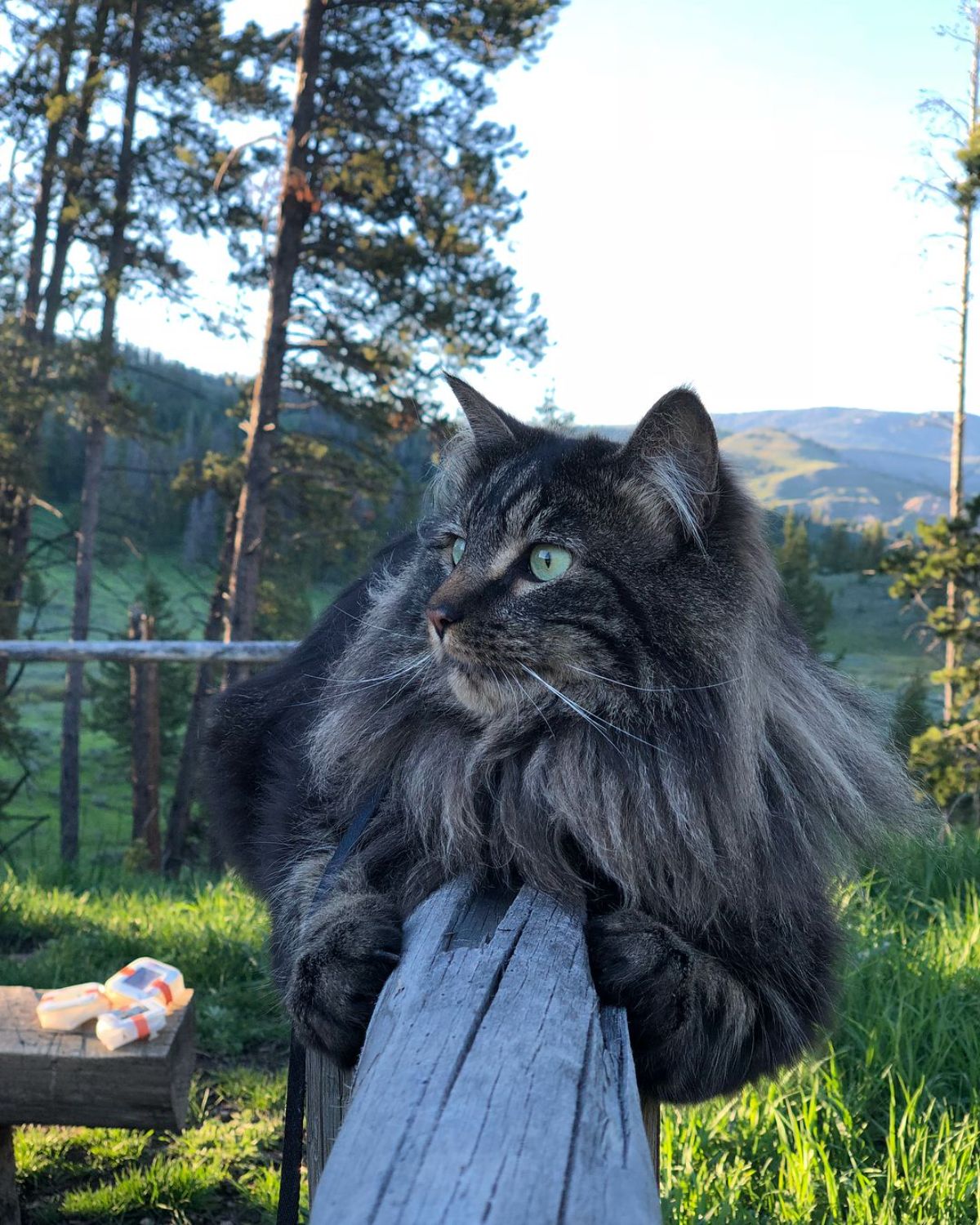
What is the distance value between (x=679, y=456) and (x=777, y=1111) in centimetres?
188

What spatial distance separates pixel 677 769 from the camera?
1770 mm

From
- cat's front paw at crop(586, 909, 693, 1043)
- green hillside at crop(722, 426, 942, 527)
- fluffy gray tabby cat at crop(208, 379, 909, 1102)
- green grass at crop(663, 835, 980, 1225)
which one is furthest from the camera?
green hillside at crop(722, 426, 942, 527)

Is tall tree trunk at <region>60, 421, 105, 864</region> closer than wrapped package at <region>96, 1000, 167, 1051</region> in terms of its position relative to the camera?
No

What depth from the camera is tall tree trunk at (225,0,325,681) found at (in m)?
10.4

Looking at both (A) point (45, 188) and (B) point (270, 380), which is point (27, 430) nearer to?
(A) point (45, 188)

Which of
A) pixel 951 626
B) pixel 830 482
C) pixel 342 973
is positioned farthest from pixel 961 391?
pixel 830 482

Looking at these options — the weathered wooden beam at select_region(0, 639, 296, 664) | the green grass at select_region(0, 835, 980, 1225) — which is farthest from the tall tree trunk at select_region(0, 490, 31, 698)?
the green grass at select_region(0, 835, 980, 1225)

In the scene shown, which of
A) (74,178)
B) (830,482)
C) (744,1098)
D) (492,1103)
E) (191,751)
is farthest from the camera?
(830,482)

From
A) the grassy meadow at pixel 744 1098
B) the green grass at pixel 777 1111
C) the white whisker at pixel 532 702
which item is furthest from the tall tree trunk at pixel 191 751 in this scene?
the white whisker at pixel 532 702

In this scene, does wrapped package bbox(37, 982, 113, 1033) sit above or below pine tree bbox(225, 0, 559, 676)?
below

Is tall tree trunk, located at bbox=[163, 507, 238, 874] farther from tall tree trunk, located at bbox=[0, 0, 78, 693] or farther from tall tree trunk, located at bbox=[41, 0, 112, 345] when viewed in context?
tall tree trunk, located at bbox=[41, 0, 112, 345]

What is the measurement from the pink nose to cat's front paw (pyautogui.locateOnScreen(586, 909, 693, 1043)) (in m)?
0.57

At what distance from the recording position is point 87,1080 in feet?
8.78

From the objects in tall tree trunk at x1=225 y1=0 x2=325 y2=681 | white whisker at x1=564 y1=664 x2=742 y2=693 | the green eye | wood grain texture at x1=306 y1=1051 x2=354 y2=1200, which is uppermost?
tall tree trunk at x1=225 y1=0 x2=325 y2=681
